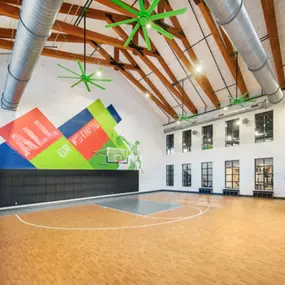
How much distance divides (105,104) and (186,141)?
6927 mm

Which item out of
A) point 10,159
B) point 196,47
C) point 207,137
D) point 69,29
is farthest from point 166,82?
point 10,159

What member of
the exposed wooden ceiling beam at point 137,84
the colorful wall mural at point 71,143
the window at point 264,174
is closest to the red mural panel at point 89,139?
the colorful wall mural at point 71,143

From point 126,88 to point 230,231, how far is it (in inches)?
474

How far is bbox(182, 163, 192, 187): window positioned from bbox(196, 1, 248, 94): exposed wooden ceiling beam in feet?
22.2

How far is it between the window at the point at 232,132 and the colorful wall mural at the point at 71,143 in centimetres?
635

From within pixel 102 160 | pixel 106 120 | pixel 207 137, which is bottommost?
pixel 102 160

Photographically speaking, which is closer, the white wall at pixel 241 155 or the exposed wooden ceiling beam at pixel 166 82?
the white wall at pixel 241 155

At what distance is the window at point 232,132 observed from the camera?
44.9ft

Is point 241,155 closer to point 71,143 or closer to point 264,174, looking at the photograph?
point 264,174

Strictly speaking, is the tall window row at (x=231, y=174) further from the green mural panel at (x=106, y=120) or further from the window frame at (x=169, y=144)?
the green mural panel at (x=106, y=120)

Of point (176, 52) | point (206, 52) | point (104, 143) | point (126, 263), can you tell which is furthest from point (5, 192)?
point (206, 52)

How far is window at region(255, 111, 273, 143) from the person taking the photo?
1214 centimetres

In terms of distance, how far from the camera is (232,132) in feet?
45.6

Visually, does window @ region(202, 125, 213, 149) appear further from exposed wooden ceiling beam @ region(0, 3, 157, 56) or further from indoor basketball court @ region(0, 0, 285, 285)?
exposed wooden ceiling beam @ region(0, 3, 157, 56)
